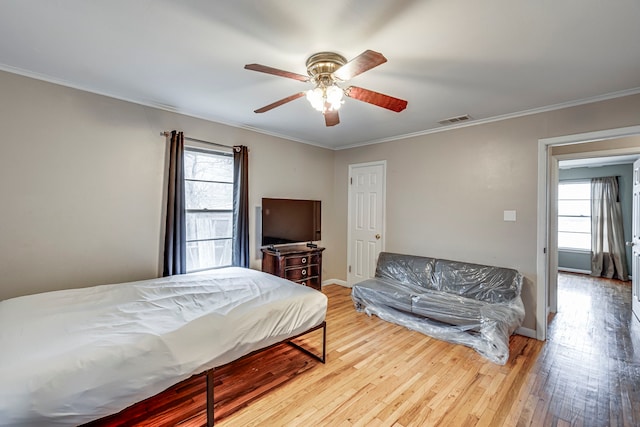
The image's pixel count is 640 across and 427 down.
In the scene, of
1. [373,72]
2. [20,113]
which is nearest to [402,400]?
[373,72]

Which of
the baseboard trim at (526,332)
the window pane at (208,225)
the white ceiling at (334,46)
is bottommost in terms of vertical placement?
the baseboard trim at (526,332)

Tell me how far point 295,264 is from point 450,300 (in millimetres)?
1998

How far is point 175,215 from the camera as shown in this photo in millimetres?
3066

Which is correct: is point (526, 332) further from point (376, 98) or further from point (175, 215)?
point (175, 215)

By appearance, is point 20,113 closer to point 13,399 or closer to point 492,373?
point 13,399

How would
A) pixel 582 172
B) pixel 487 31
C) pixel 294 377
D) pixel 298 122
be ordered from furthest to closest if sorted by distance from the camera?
pixel 582 172 → pixel 298 122 → pixel 294 377 → pixel 487 31

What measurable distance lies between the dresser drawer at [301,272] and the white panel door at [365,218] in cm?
95

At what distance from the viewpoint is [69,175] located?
8.41 feet

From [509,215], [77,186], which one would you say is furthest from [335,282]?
[77,186]

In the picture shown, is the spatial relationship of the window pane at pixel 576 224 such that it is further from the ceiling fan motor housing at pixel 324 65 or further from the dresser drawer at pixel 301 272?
the ceiling fan motor housing at pixel 324 65

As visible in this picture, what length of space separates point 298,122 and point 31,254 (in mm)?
2960

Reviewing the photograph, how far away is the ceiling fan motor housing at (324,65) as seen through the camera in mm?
1947

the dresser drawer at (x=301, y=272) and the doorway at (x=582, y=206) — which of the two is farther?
the doorway at (x=582, y=206)

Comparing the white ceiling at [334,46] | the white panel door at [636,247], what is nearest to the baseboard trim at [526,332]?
the white panel door at [636,247]
